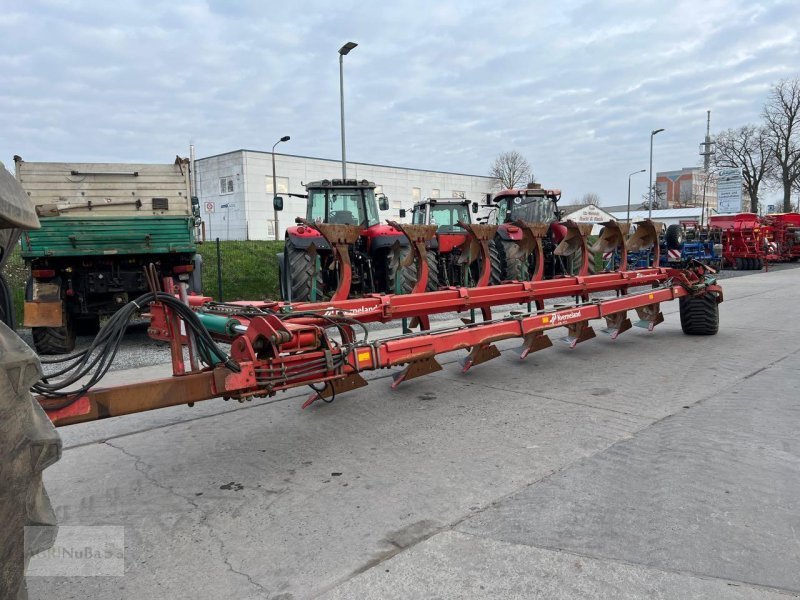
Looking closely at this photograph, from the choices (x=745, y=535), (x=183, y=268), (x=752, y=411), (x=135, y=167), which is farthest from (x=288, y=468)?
(x=135, y=167)

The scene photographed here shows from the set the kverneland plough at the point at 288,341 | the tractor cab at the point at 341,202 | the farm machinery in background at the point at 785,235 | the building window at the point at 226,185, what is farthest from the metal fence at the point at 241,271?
the farm machinery in background at the point at 785,235

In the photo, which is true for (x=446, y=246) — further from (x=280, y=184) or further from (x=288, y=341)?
(x=280, y=184)

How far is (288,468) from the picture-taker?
12.9 feet

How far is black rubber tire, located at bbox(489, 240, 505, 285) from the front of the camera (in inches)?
428

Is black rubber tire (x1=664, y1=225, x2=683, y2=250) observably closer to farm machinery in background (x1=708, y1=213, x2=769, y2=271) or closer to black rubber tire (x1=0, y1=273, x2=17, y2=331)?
black rubber tire (x1=0, y1=273, x2=17, y2=331)

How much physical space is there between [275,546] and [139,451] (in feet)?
6.31

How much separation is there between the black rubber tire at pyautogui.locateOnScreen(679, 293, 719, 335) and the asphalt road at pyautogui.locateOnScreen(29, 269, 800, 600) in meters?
2.53

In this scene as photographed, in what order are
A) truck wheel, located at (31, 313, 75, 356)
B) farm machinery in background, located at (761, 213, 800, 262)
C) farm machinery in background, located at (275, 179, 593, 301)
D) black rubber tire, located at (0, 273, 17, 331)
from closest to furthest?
black rubber tire, located at (0, 273, 17, 331), farm machinery in background, located at (275, 179, 593, 301), truck wheel, located at (31, 313, 75, 356), farm machinery in background, located at (761, 213, 800, 262)

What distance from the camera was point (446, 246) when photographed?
11.2 metres

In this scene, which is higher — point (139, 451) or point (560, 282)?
point (560, 282)

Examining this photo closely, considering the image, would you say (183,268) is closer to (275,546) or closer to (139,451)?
(139,451)

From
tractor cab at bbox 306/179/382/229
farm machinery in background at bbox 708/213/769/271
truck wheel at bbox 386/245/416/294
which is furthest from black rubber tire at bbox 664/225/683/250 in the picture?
farm machinery in background at bbox 708/213/769/271

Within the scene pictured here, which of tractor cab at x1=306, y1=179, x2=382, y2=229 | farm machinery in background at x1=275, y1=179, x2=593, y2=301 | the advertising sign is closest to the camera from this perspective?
farm machinery in background at x1=275, y1=179, x2=593, y2=301

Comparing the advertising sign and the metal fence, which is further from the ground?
the advertising sign
